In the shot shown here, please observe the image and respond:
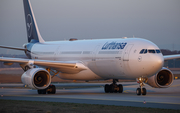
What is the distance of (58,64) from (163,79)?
8259 mm

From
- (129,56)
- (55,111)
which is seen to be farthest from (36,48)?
(55,111)

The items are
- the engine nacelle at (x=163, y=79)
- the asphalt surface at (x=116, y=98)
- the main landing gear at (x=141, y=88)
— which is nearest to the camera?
the asphalt surface at (x=116, y=98)

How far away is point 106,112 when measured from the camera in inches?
542

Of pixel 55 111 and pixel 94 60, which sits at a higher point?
pixel 94 60

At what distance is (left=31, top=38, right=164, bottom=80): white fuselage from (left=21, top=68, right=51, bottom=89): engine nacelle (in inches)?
123

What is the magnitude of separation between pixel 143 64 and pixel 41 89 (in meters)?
8.38

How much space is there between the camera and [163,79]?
25.6m

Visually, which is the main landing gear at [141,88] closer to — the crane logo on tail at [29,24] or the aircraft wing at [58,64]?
the aircraft wing at [58,64]

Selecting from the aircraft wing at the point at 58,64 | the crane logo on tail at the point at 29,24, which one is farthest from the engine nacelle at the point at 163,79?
the crane logo on tail at the point at 29,24

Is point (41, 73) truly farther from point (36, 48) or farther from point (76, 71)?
point (36, 48)

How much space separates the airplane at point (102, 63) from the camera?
70.8 feet

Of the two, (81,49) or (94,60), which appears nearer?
(94,60)

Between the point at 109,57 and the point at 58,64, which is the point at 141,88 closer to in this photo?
the point at 109,57

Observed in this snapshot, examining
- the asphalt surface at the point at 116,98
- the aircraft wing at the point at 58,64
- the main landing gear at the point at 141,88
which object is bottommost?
the asphalt surface at the point at 116,98
